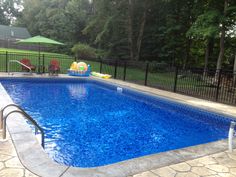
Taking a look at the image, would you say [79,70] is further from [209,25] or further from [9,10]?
[9,10]

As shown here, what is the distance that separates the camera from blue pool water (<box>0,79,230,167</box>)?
4.56 meters

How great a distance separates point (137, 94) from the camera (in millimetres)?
10148

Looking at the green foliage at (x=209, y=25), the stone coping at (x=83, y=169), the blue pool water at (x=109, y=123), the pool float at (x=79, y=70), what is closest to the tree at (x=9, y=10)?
the pool float at (x=79, y=70)

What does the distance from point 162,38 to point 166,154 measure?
66.9 feet

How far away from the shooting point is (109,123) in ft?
20.8

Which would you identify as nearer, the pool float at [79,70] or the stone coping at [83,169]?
the stone coping at [83,169]

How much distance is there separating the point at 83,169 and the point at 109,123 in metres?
3.26

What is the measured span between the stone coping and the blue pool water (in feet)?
2.15

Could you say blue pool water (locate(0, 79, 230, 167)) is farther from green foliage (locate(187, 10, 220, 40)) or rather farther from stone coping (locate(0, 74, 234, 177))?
green foliage (locate(187, 10, 220, 40))

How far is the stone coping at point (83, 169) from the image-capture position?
9.70 ft

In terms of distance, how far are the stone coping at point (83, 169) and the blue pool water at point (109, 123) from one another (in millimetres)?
656

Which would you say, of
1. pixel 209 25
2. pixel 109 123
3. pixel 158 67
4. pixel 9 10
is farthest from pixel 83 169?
pixel 9 10

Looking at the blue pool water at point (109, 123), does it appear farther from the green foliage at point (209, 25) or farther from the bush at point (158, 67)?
the green foliage at point (209, 25)

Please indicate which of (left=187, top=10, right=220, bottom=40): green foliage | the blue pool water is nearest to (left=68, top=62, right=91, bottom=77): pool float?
the blue pool water
